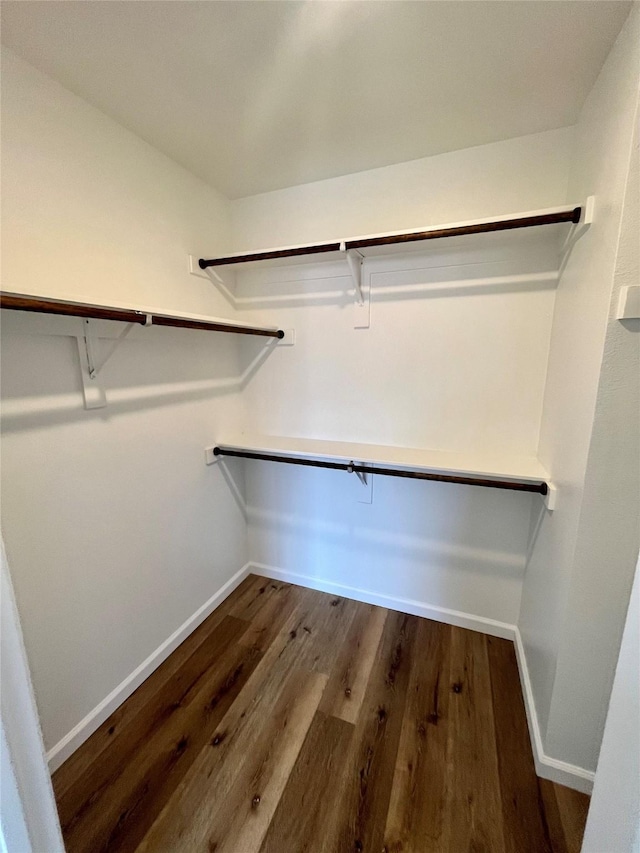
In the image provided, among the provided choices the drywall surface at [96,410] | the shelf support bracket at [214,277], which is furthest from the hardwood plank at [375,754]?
the shelf support bracket at [214,277]

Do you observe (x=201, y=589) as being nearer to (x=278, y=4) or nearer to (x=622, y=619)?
(x=622, y=619)

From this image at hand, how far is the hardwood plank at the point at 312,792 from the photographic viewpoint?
3.62 ft

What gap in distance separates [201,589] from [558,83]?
2639mm

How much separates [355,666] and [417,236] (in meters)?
1.95

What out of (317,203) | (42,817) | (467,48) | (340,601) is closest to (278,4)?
(467,48)

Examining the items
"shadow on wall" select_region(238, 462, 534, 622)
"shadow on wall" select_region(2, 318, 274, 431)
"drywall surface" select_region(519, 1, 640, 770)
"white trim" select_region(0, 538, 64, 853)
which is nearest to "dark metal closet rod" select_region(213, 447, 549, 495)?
"drywall surface" select_region(519, 1, 640, 770)

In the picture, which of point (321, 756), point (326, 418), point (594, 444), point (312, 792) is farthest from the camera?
point (326, 418)

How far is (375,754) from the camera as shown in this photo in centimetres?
134

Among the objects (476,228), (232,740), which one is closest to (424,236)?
(476,228)

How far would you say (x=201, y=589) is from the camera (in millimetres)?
1983

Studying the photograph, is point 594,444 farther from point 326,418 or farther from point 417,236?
point 326,418

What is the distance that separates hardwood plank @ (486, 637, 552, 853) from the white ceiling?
2353 mm

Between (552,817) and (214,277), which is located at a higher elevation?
(214,277)

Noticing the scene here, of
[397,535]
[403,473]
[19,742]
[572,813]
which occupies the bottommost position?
[572,813]
